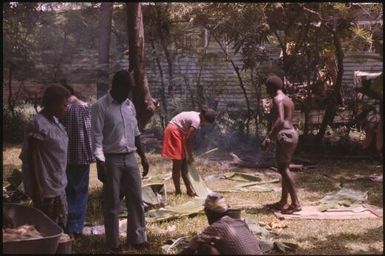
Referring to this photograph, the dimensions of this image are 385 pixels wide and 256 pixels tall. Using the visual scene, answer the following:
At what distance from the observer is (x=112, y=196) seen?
17.6ft

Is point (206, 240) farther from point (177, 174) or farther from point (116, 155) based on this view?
point (177, 174)

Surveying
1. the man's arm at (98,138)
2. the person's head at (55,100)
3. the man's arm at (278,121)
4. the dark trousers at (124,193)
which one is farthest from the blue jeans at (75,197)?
the man's arm at (278,121)

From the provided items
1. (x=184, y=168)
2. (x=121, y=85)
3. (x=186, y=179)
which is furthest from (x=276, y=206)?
(x=121, y=85)

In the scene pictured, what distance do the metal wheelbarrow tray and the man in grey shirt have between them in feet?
2.61

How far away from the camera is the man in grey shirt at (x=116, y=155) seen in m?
5.37

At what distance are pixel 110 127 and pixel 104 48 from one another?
962cm

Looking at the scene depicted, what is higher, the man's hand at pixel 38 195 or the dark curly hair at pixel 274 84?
the dark curly hair at pixel 274 84

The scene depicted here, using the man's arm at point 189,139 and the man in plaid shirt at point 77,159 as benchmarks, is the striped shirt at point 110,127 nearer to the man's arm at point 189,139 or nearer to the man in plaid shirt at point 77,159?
the man in plaid shirt at point 77,159

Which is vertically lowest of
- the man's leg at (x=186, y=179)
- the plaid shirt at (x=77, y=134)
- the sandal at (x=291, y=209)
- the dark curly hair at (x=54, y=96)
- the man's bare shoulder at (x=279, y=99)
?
the sandal at (x=291, y=209)

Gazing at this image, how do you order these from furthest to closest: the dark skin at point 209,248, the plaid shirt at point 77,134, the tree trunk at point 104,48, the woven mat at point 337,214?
the tree trunk at point 104,48 → the woven mat at point 337,214 → the plaid shirt at point 77,134 → the dark skin at point 209,248

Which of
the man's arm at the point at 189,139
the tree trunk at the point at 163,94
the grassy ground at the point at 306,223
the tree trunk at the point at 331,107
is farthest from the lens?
the tree trunk at the point at 163,94

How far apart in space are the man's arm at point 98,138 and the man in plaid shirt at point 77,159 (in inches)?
23.5

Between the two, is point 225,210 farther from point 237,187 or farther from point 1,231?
point 237,187

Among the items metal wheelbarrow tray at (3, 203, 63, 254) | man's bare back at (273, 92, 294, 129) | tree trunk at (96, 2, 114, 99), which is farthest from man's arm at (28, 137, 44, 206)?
tree trunk at (96, 2, 114, 99)
